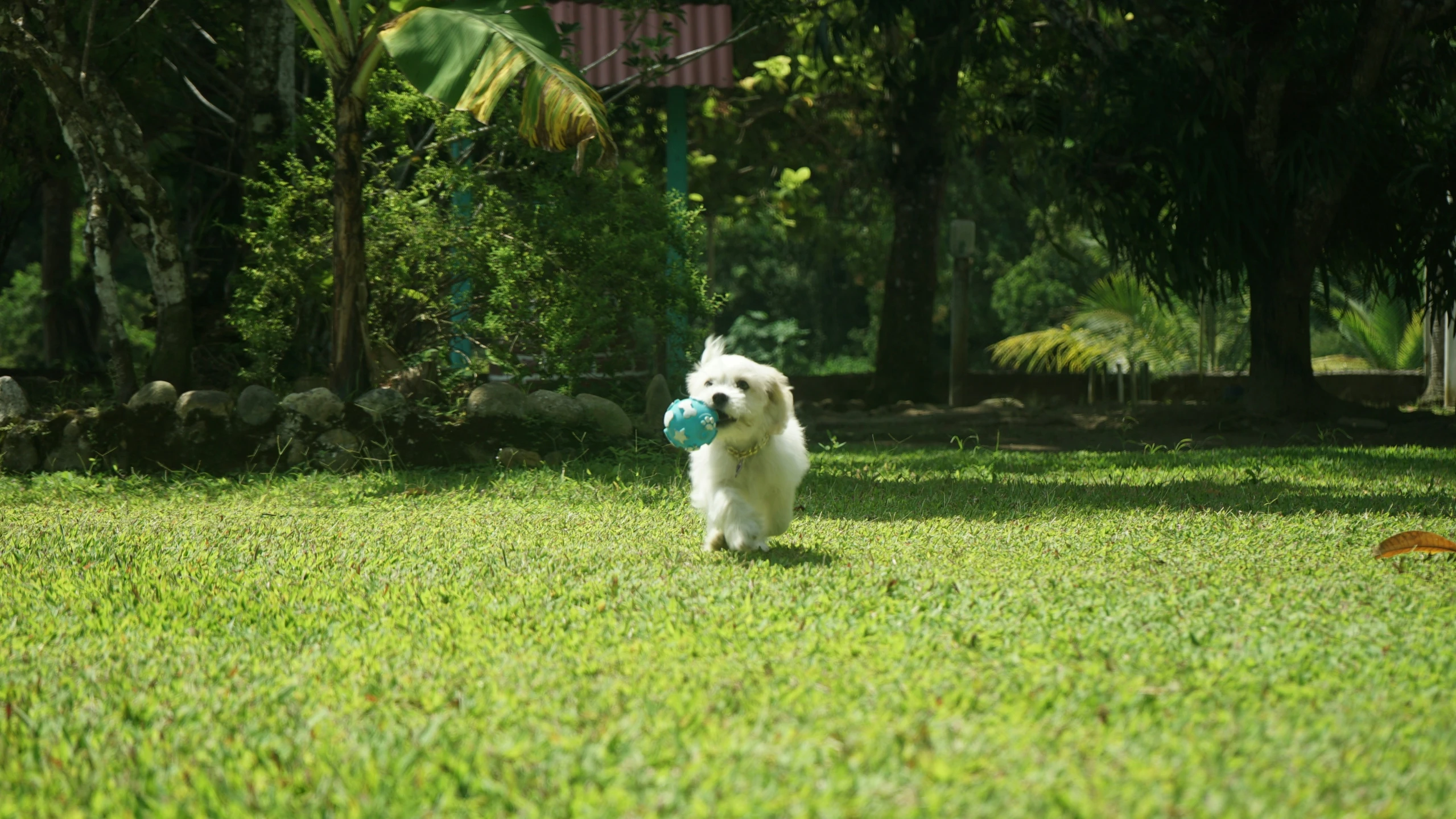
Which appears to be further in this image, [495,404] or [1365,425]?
[1365,425]

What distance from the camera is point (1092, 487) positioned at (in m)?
8.89

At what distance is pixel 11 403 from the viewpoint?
9.95 meters

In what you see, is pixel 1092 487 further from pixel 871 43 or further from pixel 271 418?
pixel 871 43

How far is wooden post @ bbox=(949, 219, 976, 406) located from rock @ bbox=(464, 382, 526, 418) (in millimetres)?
8376

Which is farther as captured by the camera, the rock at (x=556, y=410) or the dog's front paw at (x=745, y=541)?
the rock at (x=556, y=410)

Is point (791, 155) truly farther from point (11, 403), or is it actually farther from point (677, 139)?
point (11, 403)

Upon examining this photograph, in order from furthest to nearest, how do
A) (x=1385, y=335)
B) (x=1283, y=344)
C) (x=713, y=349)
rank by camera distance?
(x=1385, y=335) → (x=1283, y=344) → (x=713, y=349)

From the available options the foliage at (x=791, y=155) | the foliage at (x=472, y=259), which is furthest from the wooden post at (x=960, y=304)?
the foliage at (x=472, y=259)

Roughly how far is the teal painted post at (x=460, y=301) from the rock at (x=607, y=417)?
3.97 feet

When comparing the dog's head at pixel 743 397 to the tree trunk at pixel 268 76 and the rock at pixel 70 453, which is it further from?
the tree trunk at pixel 268 76

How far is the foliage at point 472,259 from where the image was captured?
10.5 m

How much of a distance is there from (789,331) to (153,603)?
27.2 m

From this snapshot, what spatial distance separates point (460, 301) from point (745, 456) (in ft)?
17.7

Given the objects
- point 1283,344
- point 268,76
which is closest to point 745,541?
point 268,76
